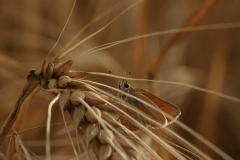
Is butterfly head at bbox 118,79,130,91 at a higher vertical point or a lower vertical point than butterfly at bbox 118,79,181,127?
higher

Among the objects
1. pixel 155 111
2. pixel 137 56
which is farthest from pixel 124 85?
pixel 137 56

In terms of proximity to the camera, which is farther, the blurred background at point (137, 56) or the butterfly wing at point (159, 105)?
the blurred background at point (137, 56)

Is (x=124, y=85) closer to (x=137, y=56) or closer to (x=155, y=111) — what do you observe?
(x=155, y=111)

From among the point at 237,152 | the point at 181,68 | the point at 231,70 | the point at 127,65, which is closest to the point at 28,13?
the point at 127,65

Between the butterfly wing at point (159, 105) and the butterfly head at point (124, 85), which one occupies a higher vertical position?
the butterfly head at point (124, 85)

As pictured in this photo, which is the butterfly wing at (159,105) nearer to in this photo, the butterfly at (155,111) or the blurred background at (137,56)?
the butterfly at (155,111)

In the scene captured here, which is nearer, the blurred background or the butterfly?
the butterfly

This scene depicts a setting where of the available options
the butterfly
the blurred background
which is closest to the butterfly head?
the butterfly

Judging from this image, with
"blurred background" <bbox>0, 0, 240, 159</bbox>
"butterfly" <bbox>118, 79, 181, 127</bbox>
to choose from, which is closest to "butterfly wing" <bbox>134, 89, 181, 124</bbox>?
"butterfly" <bbox>118, 79, 181, 127</bbox>

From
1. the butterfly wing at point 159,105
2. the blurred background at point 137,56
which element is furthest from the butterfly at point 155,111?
the blurred background at point 137,56

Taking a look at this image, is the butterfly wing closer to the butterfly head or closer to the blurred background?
the butterfly head
